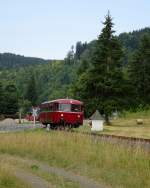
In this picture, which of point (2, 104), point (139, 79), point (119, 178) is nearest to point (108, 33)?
point (139, 79)

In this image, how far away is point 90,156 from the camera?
21.2 meters

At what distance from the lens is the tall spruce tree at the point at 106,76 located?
182 feet

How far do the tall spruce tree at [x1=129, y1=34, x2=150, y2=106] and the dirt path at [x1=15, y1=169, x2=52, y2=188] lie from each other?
65.4 metres

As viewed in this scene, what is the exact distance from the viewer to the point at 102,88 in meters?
55.0

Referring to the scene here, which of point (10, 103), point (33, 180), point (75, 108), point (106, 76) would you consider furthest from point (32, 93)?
point (33, 180)

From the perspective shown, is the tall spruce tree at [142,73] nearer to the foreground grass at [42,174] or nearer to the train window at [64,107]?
the train window at [64,107]

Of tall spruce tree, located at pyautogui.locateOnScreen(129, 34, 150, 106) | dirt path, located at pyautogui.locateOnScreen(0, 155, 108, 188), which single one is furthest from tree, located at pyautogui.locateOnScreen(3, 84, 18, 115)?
dirt path, located at pyautogui.locateOnScreen(0, 155, 108, 188)

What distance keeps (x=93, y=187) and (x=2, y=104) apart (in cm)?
12970

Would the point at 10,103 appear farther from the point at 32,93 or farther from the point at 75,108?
the point at 75,108

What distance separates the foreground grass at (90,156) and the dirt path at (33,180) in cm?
167

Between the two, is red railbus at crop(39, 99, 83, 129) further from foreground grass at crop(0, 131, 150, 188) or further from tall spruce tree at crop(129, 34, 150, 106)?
tall spruce tree at crop(129, 34, 150, 106)

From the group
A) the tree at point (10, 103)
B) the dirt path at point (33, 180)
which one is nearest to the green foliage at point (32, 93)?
the tree at point (10, 103)

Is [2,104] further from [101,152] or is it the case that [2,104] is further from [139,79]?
[101,152]

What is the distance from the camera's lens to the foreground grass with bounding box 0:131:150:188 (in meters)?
16.6
